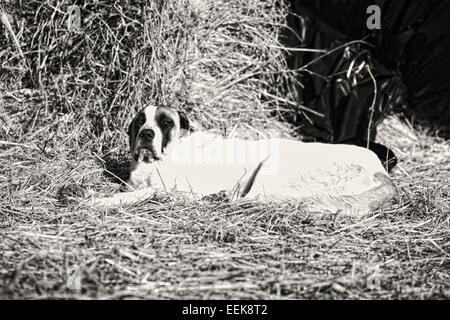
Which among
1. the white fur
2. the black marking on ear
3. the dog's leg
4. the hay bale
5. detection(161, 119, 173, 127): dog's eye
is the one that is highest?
the hay bale

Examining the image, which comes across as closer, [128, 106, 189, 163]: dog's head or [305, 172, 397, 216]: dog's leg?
[305, 172, 397, 216]: dog's leg

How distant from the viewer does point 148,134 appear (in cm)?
352

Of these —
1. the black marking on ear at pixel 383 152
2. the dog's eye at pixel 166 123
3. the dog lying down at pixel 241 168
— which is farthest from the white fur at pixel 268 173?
the black marking on ear at pixel 383 152

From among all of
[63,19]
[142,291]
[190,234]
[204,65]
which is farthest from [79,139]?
[142,291]

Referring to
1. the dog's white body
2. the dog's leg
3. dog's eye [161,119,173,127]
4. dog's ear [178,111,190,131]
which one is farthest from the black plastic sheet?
dog's eye [161,119,173,127]

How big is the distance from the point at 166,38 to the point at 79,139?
3.05 ft

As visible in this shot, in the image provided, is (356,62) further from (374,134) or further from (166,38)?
(166,38)

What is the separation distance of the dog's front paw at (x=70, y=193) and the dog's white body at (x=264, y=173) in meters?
0.14

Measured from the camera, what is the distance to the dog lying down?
134 inches

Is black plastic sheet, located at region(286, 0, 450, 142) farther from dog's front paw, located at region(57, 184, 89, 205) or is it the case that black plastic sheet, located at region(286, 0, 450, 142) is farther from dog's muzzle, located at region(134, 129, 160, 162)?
dog's front paw, located at region(57, 184, 89, 205)

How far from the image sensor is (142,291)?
7.64 feet

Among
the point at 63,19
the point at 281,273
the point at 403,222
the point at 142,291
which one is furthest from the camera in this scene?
the point at 63,19

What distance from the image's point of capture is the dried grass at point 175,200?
2.45 meters

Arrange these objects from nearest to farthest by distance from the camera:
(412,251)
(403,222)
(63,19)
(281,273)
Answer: (281,273) → (412,251) → (403,222) → (63,19)
